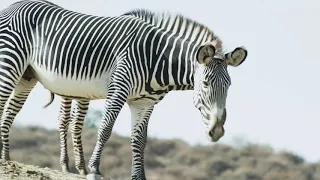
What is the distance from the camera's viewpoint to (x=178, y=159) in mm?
52094

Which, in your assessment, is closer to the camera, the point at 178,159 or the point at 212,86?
the point at 212,86

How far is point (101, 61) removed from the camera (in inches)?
609

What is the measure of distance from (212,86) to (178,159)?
3791cm

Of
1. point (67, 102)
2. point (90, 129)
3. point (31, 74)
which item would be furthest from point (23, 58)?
point (90, 129)

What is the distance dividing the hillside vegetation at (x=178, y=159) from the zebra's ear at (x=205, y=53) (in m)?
27.1

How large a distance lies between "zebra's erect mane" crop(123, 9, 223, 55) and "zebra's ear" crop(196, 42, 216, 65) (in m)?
0.43

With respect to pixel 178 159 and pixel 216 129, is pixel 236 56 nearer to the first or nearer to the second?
pixel 216 129

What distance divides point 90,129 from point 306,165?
485 inches

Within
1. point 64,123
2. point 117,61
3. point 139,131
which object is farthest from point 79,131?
point 117,61

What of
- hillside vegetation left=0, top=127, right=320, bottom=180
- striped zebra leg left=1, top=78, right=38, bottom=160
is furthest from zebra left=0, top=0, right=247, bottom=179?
hillside vegetation left=0, top=127, right=320, bottom=180

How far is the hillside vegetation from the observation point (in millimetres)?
45594

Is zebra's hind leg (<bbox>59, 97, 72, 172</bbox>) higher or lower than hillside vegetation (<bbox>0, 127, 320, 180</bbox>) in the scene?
higher

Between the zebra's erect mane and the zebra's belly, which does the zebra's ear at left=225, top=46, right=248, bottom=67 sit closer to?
the zebra's erect mane

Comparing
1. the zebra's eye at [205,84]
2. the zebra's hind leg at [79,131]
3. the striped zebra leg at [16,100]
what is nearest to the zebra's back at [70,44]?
the striped zebra leg at [16,100]
